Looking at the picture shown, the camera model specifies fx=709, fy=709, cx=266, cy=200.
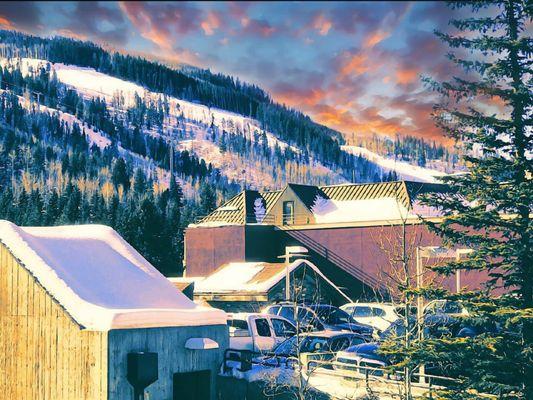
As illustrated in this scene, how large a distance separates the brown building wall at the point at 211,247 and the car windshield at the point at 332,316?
2207cm

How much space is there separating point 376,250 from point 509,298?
26.5 meters

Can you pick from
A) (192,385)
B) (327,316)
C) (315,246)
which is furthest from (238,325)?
(315,246)

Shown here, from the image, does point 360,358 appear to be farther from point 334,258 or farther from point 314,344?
point 334,258

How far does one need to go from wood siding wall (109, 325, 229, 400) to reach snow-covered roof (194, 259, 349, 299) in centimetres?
1624

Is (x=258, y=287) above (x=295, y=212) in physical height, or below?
below

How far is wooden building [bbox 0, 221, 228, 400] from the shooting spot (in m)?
15.0

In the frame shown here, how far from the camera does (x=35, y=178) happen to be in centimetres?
15750

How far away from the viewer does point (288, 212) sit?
5122 cm

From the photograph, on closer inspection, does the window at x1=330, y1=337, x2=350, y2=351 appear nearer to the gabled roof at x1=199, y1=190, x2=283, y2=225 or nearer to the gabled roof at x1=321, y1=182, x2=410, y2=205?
the gabled roof at x1=321, y1=182, x2=410, y2=205

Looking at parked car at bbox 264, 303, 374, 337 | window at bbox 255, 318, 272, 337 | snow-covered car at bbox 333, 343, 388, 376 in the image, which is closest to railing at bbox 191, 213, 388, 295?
parked car at bbox 264, 303, 374, 337

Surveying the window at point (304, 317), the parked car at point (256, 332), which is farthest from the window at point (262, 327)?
the window at point (304, 317)

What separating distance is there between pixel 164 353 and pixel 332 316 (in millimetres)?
9383

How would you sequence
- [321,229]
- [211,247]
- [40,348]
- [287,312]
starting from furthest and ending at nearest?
[211,247] → [321,229] → [287,312] → [40,348]

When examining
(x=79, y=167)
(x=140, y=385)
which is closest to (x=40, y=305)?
(x=140, y=385)
